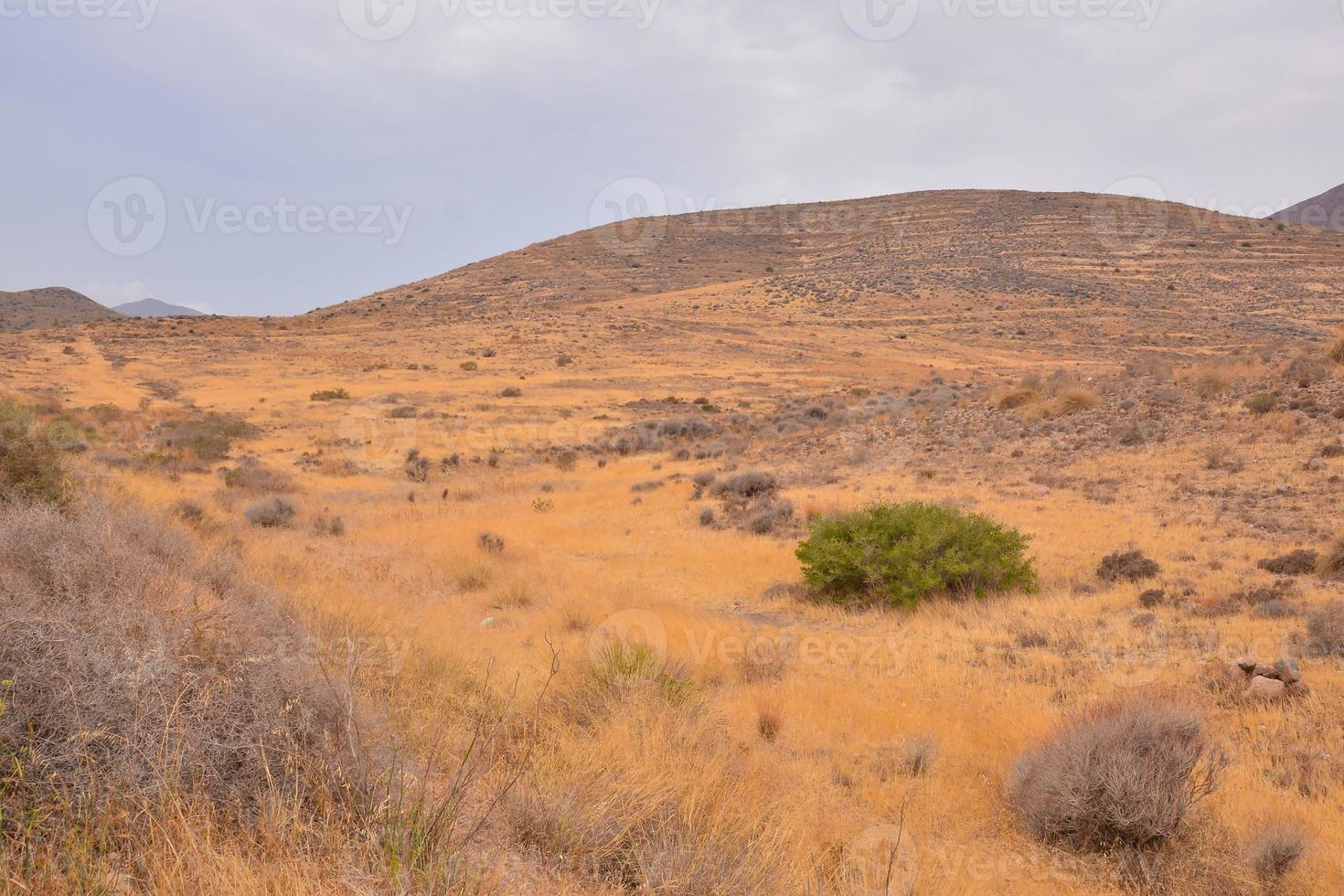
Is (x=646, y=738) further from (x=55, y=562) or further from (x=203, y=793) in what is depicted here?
(x=55, y=562)

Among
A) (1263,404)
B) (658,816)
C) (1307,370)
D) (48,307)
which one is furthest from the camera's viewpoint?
(48,307)

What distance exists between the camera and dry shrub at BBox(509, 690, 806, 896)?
10.4ft

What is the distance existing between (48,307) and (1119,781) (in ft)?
450

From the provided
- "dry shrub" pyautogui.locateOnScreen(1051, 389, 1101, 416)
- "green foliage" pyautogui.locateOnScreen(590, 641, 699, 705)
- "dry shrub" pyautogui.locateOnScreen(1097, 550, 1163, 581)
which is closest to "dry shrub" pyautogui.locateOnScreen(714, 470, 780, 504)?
"dry shrub" pyautogui.locateOnScreen(1097, 550, 1163, 581)

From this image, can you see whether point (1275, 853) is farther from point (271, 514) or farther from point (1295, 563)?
point (271, 514)

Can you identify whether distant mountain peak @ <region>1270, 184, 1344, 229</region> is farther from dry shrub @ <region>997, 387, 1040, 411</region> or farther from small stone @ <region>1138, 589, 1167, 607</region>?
small stone @ <region>1138, 589, 1167, 607</region>

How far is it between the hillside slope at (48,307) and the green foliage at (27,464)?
101 m

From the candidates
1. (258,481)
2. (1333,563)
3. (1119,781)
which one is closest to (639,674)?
(1119,781)

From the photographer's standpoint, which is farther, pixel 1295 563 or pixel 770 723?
pixel 1295 563

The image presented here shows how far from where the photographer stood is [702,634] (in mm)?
8477

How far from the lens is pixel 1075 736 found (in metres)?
4.51

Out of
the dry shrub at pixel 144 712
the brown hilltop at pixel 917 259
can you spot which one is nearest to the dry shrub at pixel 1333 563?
the dry shrub at pixel 144 712

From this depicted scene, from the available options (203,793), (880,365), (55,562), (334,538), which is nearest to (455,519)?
(334,538)

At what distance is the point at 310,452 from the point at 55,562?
21.8 meters
